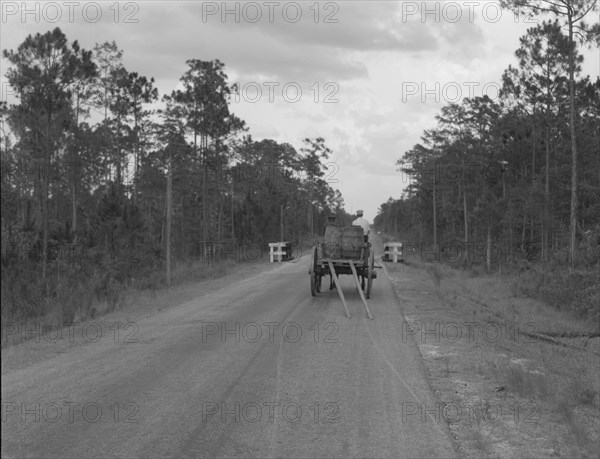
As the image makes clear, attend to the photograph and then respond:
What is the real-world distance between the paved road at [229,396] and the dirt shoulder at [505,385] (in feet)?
1.03

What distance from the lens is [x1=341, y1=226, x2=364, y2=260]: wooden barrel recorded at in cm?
1673

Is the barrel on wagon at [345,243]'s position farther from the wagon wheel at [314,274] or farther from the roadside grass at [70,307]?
the roadside grass at [70,307]

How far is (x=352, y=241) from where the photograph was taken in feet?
55.2

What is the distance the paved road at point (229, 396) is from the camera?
18.0 feet

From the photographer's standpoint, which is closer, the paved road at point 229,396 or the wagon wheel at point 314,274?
the paved road at point 229,396

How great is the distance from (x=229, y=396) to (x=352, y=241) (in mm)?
10203

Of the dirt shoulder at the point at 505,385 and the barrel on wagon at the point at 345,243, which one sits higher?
the barrel on wagon at the point at 345,243

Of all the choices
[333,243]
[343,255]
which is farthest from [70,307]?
[343,255]

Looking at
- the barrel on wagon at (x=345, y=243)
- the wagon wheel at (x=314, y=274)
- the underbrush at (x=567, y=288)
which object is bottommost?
the underbrush at (x=567, y=288)

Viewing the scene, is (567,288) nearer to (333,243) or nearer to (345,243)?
(345,243)

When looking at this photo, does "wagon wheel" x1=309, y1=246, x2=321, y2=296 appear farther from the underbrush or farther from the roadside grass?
the underbrush

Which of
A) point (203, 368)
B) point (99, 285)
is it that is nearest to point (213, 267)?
point (99, 285)

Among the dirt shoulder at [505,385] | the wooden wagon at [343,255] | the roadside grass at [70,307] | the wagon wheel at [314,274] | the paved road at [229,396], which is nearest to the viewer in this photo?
the paved road at [229,396]

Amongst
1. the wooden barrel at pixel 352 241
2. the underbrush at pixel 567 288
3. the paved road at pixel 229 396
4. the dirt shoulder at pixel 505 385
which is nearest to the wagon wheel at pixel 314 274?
the wooden barrel at pixel 352 241
